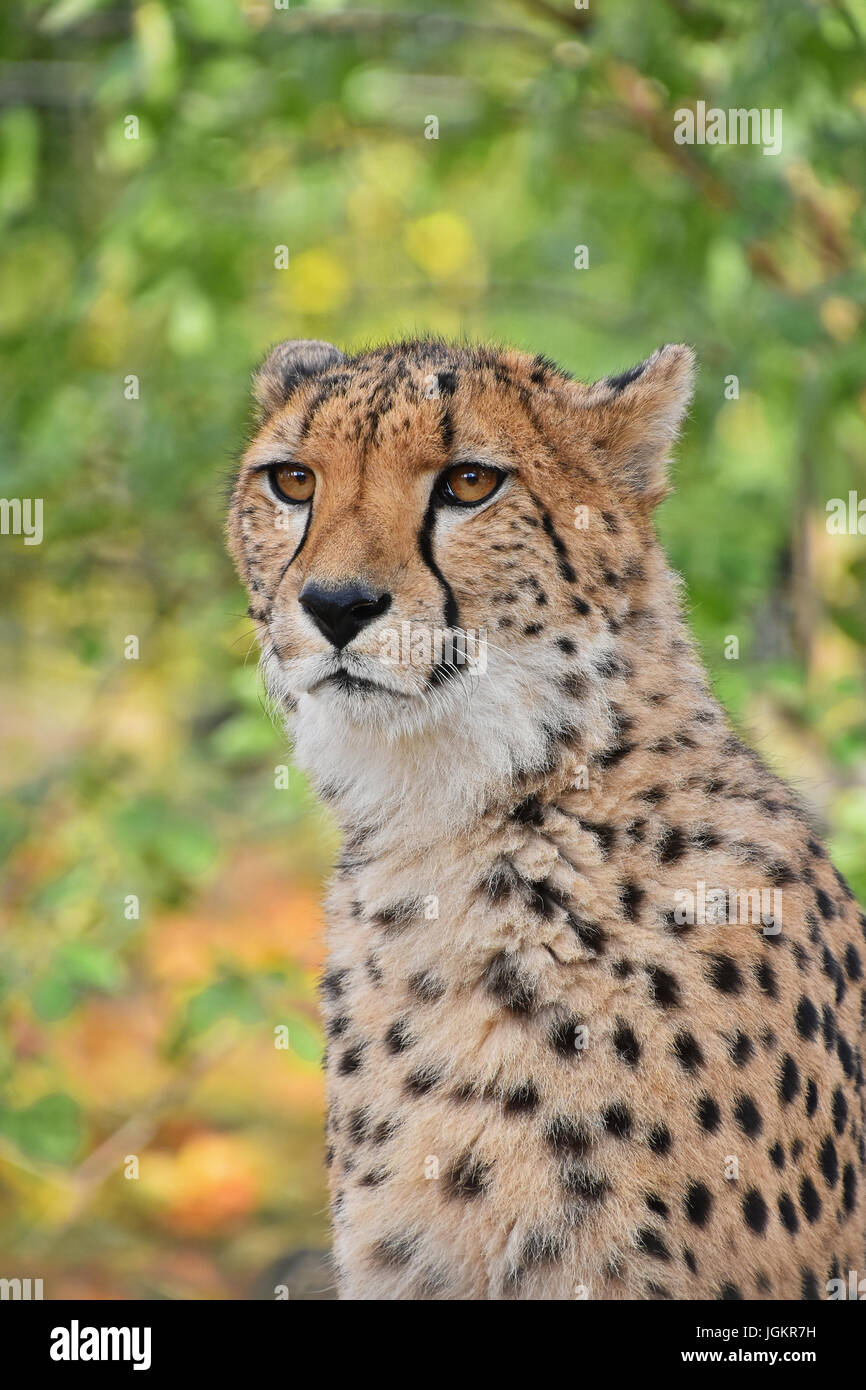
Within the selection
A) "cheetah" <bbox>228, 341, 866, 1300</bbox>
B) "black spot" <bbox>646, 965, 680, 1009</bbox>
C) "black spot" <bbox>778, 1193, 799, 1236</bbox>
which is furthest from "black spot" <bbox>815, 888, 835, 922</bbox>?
"black spot" <bbox>778, 1193, 799, 1236</bbox>

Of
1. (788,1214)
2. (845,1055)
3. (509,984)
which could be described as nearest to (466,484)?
(509,984)

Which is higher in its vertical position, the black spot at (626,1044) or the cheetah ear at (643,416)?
the cheetah ear at (643,416)

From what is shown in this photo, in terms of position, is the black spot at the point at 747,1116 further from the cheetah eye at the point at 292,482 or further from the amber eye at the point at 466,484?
the cheetah eye at the point at 292,482

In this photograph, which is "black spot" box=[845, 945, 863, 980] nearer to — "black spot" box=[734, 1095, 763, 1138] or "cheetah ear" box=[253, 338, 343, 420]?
"black spot" box=[734, 1095, 763, 1138]

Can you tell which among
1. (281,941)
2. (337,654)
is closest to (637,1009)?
(337,654)

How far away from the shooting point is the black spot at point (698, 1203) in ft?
8.38

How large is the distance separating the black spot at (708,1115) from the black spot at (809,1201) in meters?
0.23

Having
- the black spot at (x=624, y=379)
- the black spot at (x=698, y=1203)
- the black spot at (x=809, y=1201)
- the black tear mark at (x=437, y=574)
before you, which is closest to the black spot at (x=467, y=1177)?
the black spot at (x=698, y=1203)

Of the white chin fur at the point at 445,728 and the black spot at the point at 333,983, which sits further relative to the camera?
the black spot at the point at 333,983

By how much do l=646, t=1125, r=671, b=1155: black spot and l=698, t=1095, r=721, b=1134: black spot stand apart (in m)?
0.06

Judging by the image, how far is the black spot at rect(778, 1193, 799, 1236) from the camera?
263 cm

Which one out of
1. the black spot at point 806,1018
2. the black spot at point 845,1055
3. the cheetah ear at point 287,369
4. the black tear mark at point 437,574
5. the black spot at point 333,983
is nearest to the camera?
the black tear mark at point 437,574

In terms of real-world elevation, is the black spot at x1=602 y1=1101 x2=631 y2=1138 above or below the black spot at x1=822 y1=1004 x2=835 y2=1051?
below
